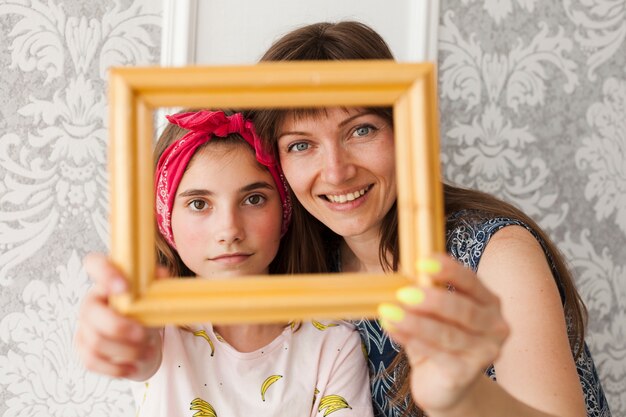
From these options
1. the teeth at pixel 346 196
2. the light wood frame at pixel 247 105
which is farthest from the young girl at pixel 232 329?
the light wood frame at pixel 247 105

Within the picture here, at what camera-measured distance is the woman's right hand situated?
0.61m

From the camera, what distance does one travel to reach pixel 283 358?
1184mm

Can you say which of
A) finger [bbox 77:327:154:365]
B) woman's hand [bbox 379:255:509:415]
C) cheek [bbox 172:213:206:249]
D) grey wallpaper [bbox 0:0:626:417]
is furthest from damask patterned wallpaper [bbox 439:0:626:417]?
finger [bbox 77:327:154:365]

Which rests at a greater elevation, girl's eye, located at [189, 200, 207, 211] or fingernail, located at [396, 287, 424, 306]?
girl's eye, located at [189, 200, 207, 211]

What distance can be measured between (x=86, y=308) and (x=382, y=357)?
68 centimetres

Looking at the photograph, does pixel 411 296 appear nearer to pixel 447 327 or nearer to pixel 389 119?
pixel 447 327

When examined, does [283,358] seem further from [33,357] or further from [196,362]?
[33,357]

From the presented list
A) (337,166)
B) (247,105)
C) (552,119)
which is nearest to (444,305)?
(247,105)

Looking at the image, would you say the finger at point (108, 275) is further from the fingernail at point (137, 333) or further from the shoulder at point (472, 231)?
the shoulder at point (472, 231)

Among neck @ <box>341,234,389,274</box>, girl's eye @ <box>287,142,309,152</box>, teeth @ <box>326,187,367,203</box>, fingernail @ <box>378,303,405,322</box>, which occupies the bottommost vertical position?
fingernail @ <box>378,303,405,322</box>

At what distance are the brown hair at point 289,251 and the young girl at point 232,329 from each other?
28mm

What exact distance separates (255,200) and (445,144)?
51cm

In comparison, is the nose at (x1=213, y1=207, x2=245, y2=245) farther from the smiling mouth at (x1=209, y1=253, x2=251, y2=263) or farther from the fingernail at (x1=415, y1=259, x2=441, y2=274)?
the fingernail at (x1=415, y1=259, x2=441, y2=274)

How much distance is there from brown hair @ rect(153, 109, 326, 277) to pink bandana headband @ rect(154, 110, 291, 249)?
0.07m
